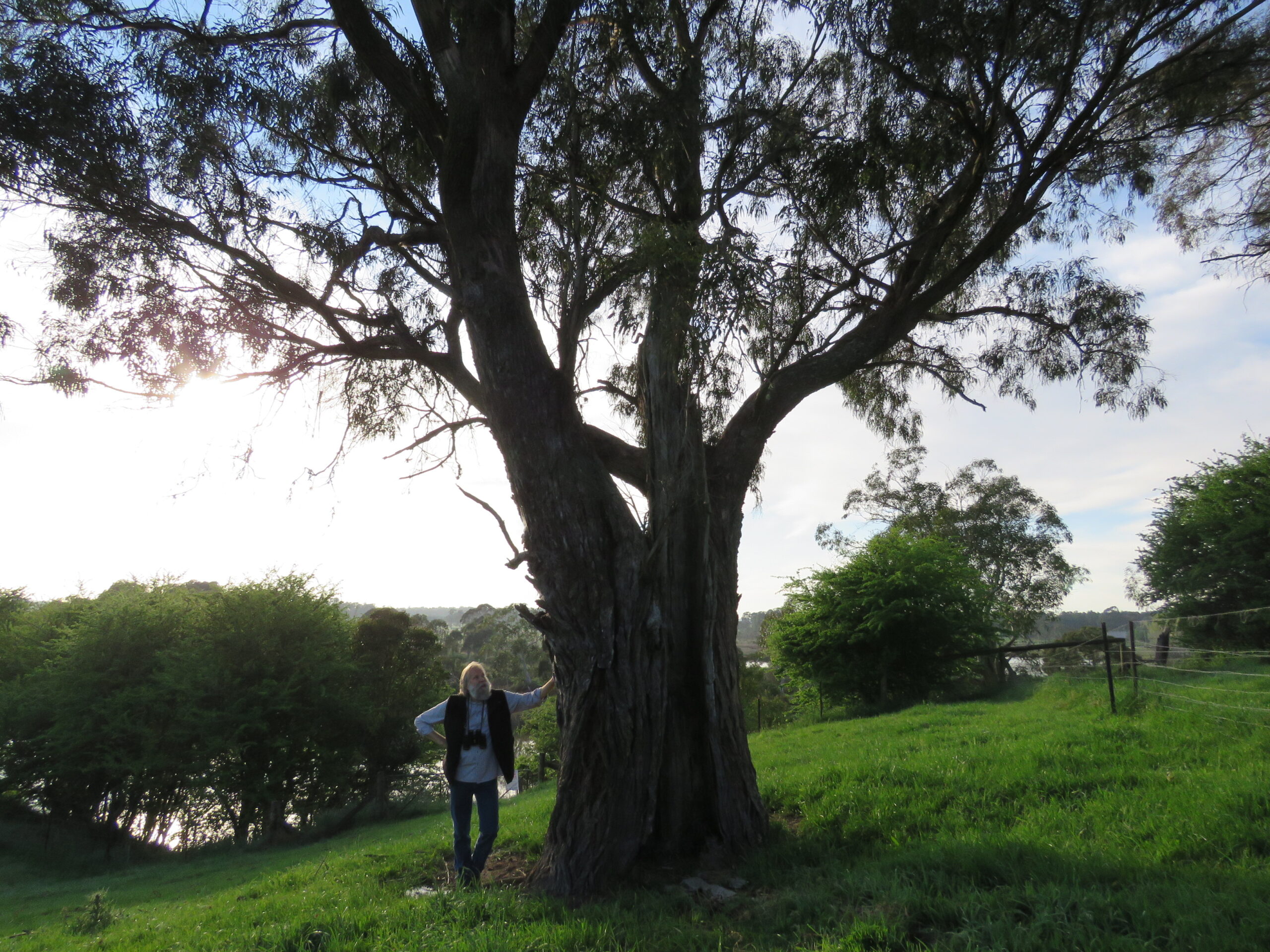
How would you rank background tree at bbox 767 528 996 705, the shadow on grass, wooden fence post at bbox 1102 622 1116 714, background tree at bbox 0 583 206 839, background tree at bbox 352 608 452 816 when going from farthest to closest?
background tree at bbox 352 608 452 816
background tree at bbox 0 583 206 839
background tree at bbox 767 528 996 705
wooden fence post at bbox 1102 622 1116 714
the shadow on grass

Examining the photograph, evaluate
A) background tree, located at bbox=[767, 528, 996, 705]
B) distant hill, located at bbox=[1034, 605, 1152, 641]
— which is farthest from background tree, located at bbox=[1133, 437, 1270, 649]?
background tree, located at bbox=[767, 528, 996, 705]

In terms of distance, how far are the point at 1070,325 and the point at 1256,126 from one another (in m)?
2.38

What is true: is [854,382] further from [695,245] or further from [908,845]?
[908,845]

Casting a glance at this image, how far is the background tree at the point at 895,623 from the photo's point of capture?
16.3 meters

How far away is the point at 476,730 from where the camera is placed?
211 inches

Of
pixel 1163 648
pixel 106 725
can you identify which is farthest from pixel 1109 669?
pixel 106 725

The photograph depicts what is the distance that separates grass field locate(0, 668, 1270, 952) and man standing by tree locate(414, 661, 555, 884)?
0.51m

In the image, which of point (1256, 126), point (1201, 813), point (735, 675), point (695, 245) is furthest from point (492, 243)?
point (1256, 126)

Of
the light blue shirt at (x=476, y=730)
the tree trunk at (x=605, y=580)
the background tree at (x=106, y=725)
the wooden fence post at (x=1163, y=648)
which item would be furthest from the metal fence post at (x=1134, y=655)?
the background tree at (x=106, y=725)

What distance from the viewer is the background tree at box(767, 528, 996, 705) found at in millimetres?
16297

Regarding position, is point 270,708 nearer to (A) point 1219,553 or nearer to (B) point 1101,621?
(B) point 1101,621

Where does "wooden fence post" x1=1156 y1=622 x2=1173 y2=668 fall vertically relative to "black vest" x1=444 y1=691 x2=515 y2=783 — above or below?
below

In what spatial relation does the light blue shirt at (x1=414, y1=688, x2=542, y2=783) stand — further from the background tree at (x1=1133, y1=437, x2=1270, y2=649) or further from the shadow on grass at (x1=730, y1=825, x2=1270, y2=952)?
the background tree at (x1=1133, y1=437, x2=1270, y2=649)

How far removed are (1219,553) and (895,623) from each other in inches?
376
